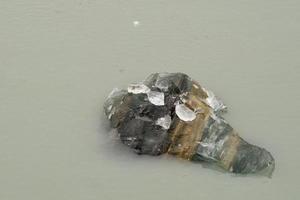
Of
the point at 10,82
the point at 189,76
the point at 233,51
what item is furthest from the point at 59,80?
the point at 233,51

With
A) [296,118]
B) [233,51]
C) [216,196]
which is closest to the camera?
[216,196]

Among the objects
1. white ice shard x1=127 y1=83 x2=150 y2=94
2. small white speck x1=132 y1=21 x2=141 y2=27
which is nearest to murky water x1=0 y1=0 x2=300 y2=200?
small white speck x1=132 y1=21 x2=141 y2=27

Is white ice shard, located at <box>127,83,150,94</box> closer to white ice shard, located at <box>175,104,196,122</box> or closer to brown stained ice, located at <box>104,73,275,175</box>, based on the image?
brown stained ice, located at <box>104,73,275,175</box>

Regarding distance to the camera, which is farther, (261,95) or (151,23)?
(151,23)

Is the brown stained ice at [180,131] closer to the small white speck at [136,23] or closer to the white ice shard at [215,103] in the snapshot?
the white ice shard at [215,103]

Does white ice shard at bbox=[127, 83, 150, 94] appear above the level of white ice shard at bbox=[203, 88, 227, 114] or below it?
above

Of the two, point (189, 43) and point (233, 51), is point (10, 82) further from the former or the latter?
point (233, 51)
